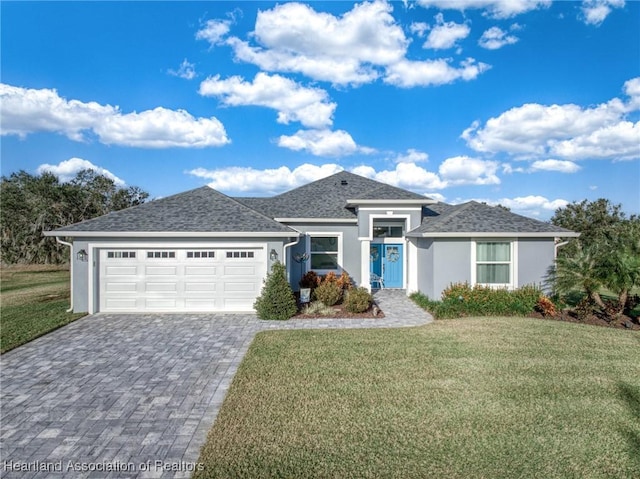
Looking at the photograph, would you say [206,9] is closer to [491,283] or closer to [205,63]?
[205,63]

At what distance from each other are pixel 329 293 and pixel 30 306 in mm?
11716

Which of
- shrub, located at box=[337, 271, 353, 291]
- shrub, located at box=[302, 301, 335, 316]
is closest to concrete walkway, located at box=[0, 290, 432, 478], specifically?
shrub, located at box=[302, 301, 335, 316]

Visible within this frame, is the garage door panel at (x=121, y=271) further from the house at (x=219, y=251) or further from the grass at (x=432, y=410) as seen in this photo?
the grass at (x=432, y=410)

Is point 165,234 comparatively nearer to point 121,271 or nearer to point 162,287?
point 162,287

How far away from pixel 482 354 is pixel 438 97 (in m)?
16.7

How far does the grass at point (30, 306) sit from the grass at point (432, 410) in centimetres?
686

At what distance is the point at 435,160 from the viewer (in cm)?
2422

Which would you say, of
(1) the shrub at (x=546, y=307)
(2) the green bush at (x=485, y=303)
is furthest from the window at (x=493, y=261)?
(1) the shrub at (x=546, y=307)

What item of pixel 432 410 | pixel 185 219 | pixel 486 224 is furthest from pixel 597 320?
pixel 185 219

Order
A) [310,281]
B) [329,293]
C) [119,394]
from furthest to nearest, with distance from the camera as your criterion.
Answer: [310,281] < [329,293] < [119,394]

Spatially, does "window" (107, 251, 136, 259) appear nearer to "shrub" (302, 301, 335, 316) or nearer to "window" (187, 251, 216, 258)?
"window" (187, 251, 216, 258)

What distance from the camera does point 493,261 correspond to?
13.5m

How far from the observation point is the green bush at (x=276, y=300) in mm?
11891

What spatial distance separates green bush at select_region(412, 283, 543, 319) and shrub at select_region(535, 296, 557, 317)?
0.67ft
